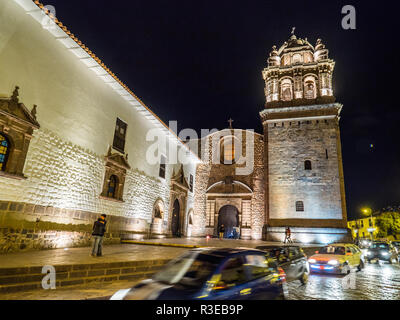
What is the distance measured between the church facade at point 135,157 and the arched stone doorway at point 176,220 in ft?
0.39

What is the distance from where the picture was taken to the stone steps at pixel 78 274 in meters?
5.51

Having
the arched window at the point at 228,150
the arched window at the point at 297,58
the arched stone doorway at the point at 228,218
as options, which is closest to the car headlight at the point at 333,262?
the arched stone doorway at the point at 228,218

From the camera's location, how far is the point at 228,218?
77.5ft

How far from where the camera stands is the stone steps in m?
5.51

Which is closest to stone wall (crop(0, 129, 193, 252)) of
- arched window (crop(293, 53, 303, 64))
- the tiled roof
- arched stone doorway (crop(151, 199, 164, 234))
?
arched stone doorway (crop(151, 199, 164, 234))

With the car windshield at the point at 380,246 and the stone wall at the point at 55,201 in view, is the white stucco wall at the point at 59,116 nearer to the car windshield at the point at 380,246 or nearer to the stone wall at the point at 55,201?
the stone wall at the point at 55,201

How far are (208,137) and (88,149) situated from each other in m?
15.4

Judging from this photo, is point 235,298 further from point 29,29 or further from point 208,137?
point 208,137

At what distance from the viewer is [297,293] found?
659 centimetres

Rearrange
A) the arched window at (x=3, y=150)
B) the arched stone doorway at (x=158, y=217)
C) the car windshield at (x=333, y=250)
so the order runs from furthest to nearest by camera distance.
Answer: the arched stone doorway at (x=158, y=217)
the car windshield at (x=333, y=250)
the arched window at (x=3, y=150)

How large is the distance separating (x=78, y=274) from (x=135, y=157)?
895 cm

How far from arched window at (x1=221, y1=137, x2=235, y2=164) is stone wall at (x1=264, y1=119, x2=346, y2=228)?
3883mm
